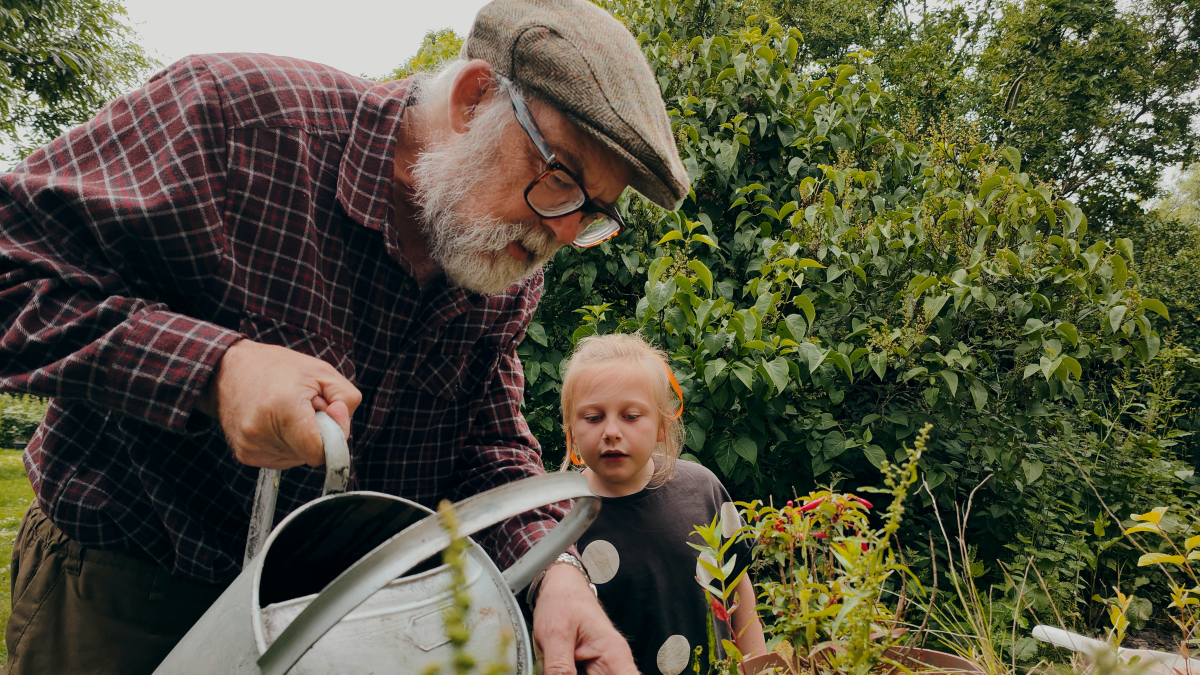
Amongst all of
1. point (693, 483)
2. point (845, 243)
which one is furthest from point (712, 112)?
point (693, 483)

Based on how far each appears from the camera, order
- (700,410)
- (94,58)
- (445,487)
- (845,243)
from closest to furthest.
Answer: (445,487) < (700,410) < (845,243) < (94,58)

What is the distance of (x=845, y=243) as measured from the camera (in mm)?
3180

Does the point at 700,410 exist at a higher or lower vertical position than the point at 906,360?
lower

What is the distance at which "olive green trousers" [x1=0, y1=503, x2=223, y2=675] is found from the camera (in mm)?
1334

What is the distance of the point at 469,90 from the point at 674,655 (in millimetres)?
1443

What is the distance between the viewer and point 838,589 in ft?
2.87

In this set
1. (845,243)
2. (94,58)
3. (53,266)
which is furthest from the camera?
(94,58)

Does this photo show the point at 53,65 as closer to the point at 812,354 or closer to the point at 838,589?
the point at 812,354

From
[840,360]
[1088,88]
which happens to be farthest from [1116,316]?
[1088,88]

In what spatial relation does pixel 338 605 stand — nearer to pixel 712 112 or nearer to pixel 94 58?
pixel 712 112

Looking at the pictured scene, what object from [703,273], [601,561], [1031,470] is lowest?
[601,561]

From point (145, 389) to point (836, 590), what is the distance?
0.98 m

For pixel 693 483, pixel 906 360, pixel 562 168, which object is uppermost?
pixel 562 168

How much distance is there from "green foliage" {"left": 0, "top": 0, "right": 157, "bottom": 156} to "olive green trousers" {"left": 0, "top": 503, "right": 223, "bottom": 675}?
31.2ft
